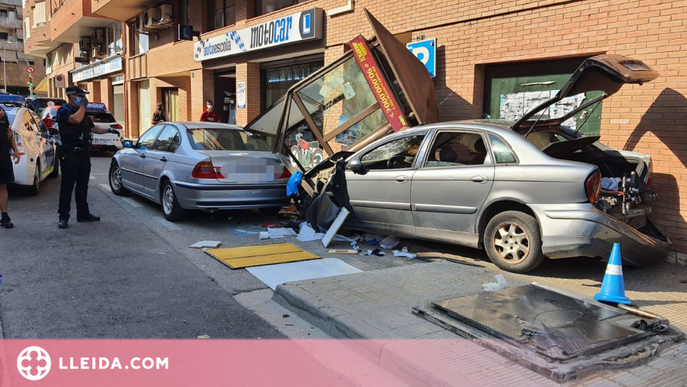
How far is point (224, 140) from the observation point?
813 cm

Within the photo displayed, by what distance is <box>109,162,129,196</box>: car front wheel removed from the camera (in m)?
10.1

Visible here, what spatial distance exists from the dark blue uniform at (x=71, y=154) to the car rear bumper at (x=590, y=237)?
622 cm

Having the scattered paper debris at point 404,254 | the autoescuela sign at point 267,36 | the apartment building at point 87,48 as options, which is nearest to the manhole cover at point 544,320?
the scattered paper debris at point 404,254

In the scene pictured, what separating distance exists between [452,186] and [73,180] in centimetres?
531

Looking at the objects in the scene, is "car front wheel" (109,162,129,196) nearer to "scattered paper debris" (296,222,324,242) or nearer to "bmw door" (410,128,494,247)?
"scattered paper debris" (296,222,324,242)

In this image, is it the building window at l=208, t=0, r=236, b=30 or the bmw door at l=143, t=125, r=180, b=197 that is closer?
the bmw door at l=143, t=125, r=180, b=197

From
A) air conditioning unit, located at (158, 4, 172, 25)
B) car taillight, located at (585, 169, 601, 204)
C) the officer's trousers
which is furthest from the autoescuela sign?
car taillight, located at (585, 169, 601, 204)

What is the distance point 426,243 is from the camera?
698 centimetres

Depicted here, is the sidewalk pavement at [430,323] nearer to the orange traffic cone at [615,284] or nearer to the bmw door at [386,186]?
the orange traffic cone at [615,284]

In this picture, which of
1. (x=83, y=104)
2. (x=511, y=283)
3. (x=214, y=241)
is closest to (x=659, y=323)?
(x=511, y=283)

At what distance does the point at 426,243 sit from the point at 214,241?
282 centimetres

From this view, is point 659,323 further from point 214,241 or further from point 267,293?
point 214,241

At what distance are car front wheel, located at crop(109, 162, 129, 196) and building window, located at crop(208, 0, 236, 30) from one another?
7.33 m

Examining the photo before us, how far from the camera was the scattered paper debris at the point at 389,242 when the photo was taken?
22.6 ft
